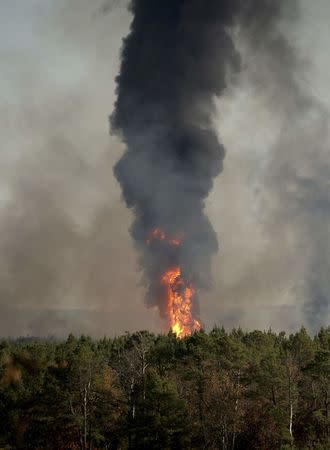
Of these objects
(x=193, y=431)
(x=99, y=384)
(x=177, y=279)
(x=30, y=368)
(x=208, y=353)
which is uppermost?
(x=177, y=279)

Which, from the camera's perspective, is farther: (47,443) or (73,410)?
(47,443)

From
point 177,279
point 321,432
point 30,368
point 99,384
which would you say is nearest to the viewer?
point 30,368

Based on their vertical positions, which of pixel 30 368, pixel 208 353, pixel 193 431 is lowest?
pixel 30 368

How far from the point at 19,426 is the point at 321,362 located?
3597 centimetres

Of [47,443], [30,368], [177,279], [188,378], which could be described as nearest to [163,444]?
[188,378]

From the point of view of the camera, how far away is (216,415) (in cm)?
5284

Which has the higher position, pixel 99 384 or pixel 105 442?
pixel 99 384

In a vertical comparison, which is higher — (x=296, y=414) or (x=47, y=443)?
(x=296, y=414)

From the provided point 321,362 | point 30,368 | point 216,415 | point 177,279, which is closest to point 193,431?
point 216,415

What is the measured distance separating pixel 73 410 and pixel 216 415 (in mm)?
16297

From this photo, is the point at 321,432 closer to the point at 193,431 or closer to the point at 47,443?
the point at 193,431

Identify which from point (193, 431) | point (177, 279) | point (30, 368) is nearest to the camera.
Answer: point (30, 368)

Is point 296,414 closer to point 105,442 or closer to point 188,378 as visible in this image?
point 188,378

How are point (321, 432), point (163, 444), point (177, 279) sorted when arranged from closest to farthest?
1. point (163, 444)
2. point (321, 432)
3. point (177, 279)
